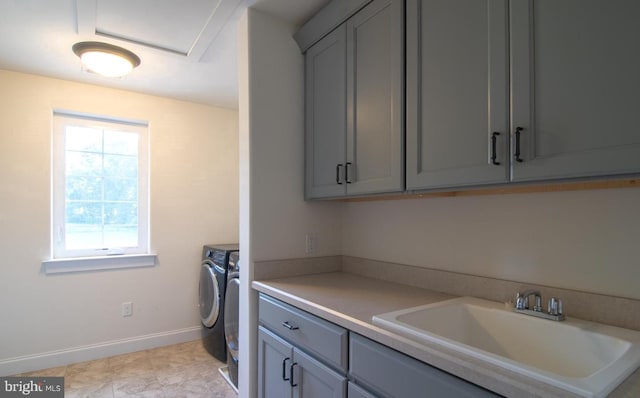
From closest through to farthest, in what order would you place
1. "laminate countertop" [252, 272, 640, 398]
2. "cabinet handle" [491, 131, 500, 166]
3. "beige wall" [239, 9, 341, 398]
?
"laminate countertop" [252, 272, 640, 398] → "cabinet handle" [491, 131, 500, 166] → "beige wall" [239, 9, 341, 398]

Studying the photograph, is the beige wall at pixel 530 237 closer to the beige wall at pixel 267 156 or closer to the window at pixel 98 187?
the beige wall at pixel 267 156

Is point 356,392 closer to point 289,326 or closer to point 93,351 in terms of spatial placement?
point 289,326

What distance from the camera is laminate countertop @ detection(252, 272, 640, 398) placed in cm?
76

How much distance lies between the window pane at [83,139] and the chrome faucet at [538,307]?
3.37 metres

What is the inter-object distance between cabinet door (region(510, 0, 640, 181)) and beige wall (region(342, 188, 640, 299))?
331mm

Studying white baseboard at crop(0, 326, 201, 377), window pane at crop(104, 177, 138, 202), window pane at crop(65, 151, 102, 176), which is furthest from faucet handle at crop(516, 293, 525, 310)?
window pane at crop(65, 151, 102, 176)

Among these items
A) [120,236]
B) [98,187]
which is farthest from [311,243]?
[98,187]

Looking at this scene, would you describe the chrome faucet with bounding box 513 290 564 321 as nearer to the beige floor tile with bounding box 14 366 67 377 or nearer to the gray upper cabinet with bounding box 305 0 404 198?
the gray upper cabinet with bounding box 305 0 404 198

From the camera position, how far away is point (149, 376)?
105 inches

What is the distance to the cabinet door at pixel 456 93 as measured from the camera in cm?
110

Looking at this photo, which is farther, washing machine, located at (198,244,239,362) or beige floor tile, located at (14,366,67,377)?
washing machine, located at (198,244,239,362)

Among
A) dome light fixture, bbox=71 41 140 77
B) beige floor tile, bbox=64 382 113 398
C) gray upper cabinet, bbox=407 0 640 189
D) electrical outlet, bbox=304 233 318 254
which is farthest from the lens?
beige floor tile, bbox=64 382 113 398

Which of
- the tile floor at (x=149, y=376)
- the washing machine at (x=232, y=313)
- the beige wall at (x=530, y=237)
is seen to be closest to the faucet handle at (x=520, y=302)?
the beige wall at (x=530, y=237)

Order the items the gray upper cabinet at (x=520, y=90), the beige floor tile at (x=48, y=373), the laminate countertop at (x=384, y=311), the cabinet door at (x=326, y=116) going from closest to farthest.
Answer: the laminate countertop at (x=384, y=311) < the gray upper cabinet at (x=520, y=90) < the cabinet door at (x=326, y=116) < the beige floor tile at (x=48, y=373)
